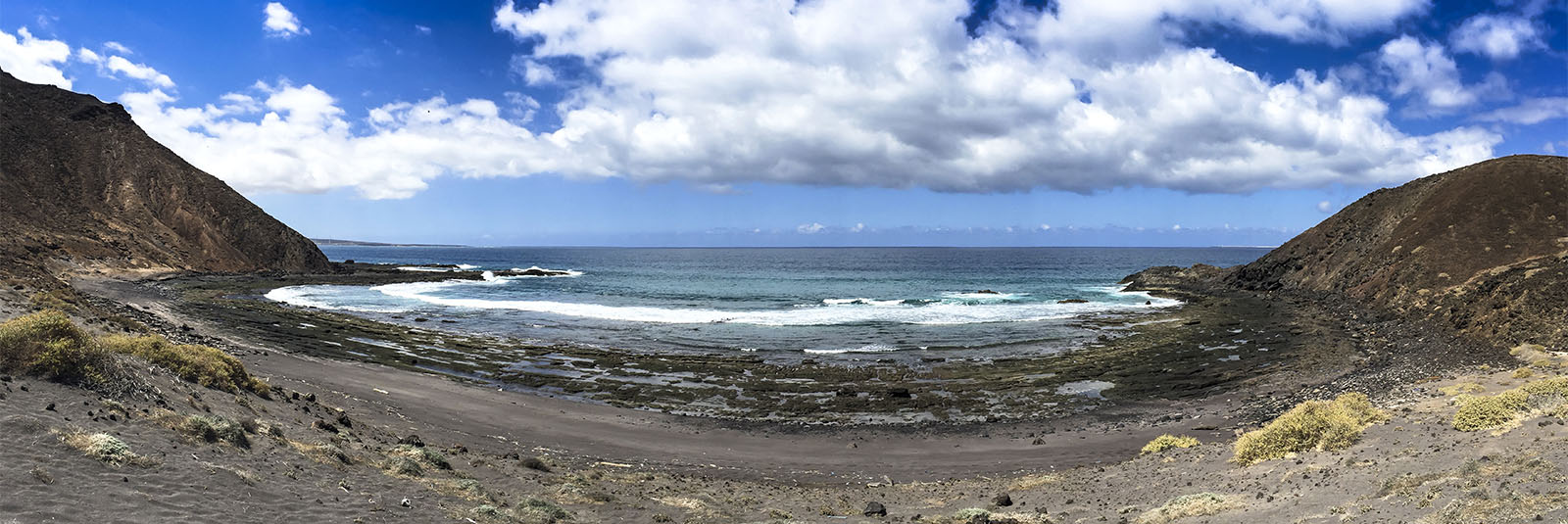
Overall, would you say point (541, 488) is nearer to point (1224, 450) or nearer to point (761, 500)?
point (761, 500)

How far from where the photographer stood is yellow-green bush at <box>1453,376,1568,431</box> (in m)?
12.6

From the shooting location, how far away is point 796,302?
64938mm

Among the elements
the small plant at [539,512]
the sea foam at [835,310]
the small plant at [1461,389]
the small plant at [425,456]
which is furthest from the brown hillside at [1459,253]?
the small plant at [425,456]

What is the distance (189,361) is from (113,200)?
8862 centimetres

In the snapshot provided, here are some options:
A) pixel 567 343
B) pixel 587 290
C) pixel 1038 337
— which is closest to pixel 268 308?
pixel 567 343

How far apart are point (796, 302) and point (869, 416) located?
42155mm

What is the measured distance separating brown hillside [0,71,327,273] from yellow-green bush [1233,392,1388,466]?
8518cm

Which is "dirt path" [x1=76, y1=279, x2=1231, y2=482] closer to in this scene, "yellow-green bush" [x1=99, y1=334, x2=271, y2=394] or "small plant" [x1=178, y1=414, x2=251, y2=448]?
"yellow-green bush" [x1=99, y1=334, x2=271, y2=394]

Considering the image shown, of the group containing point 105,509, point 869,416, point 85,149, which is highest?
point 85,149

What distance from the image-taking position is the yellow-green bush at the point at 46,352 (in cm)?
1210

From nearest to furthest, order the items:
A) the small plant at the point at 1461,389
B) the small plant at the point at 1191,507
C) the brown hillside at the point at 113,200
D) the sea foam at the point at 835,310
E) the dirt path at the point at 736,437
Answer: the small plant at the point at 1191,507 < the small plant at the point at 1461,389 < the dirt path at the point at 736,437 < the sea foam at the point at 835,310 < the brown hillside at the point at 113,200

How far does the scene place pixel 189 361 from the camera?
50.7ft

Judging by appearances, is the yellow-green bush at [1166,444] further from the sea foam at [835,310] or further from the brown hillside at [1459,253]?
the sea foam at [835,310]

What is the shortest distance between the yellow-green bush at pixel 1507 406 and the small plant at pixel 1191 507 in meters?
5.24
